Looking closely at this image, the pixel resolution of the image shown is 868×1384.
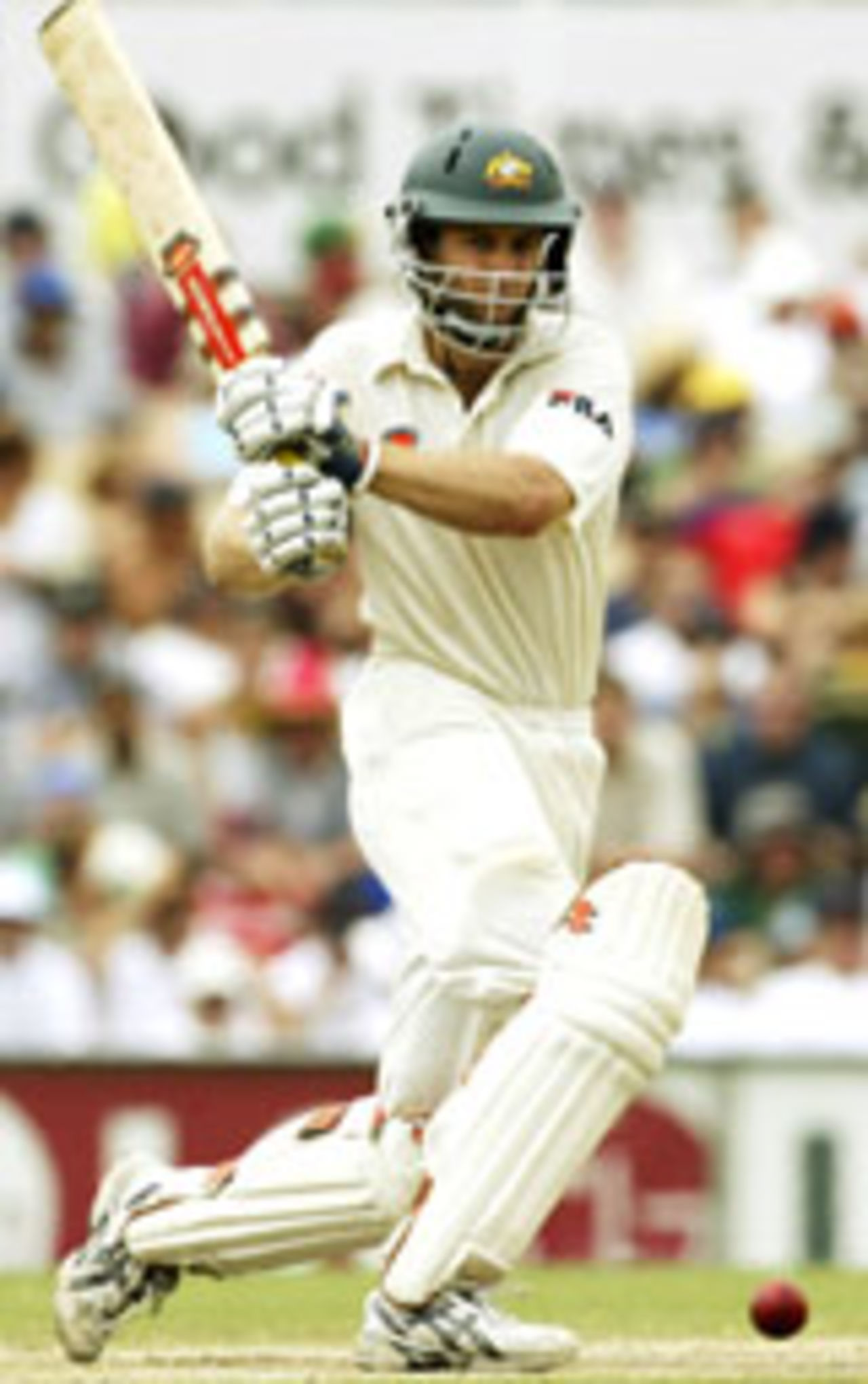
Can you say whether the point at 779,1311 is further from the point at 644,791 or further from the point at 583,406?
the point at 644,791

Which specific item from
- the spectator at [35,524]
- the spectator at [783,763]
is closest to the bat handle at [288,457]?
the spectator at [783,763]

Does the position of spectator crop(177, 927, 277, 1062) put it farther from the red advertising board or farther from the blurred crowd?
the red advertising board

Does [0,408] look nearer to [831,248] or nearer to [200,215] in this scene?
[831,248]

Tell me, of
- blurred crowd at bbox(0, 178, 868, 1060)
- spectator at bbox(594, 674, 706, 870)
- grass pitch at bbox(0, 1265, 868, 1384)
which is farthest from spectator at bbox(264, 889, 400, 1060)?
grass pitch at bbox(0, 1265, 868, 1384)

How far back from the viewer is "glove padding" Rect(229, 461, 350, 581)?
17.3 ft

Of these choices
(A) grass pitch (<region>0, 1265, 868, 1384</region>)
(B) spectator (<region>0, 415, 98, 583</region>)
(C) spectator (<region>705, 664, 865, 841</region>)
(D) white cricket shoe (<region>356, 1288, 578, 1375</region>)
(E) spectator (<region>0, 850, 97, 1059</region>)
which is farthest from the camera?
(B) spectator (<region>0, 415, 98, 583</region>)

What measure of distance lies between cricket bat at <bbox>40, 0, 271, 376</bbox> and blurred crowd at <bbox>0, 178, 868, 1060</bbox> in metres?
3.40

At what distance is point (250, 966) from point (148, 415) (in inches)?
104

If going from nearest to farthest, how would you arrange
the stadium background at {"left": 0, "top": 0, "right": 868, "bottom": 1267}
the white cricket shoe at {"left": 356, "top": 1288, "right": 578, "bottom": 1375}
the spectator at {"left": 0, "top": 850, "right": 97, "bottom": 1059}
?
the white cricket shoe at {"left": 356, "top": 1288, "right": 578, "bottom": 1375}
the stadium background at {"left": 0, "top": 0, "right": 868, "bottom": 1267}
the spectator at {"left": 0, "top": 850, "right": 97, "bottom": 1059}

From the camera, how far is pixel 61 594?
1097 cm

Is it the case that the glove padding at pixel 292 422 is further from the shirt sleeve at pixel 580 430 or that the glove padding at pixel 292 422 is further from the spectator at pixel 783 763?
the spectator at pixel 783 763

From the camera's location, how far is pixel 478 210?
5621mm

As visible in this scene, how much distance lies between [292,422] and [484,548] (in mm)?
512

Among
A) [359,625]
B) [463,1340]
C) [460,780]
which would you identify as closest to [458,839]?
[460,780]
